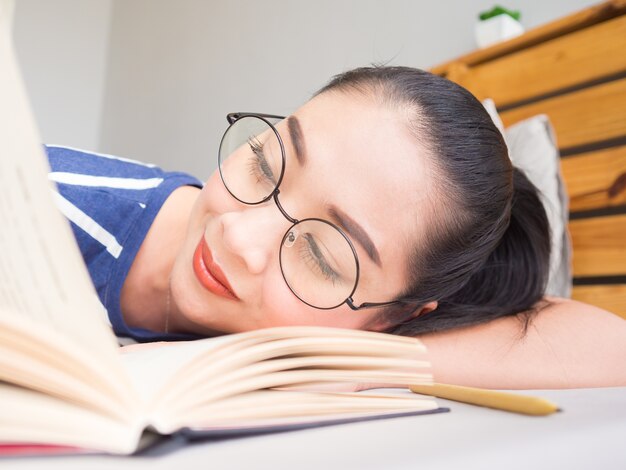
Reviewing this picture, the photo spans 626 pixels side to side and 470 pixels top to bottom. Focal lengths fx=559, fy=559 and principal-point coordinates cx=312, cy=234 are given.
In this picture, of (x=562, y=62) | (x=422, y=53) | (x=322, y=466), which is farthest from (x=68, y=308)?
(x=422, y=53)

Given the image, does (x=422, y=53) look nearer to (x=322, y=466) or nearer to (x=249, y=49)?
(x=249, y=49)

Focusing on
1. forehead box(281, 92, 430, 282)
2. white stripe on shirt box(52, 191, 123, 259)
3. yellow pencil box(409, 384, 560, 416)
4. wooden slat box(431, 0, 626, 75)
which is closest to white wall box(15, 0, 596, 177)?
wooden slat box(431, 0, 626, 75)

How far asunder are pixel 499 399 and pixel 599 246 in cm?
98

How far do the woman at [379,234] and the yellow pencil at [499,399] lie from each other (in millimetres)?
241

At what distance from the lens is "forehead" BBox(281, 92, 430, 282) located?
779mm

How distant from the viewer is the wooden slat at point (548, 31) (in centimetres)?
134

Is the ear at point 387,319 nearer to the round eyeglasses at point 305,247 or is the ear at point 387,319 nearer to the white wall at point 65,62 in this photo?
the round eyeglasses at point 305,247

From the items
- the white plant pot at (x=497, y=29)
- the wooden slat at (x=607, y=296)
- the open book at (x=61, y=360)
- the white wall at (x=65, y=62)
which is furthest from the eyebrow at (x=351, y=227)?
the white wall at (x=65, y=62)

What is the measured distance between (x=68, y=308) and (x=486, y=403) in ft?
1.28

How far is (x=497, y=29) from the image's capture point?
158 centimetres

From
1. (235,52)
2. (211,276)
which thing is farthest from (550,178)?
(235,52)

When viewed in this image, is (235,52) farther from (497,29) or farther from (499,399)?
(499,399)

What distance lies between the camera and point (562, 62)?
4.76 feet

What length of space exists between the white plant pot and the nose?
3.61ft
